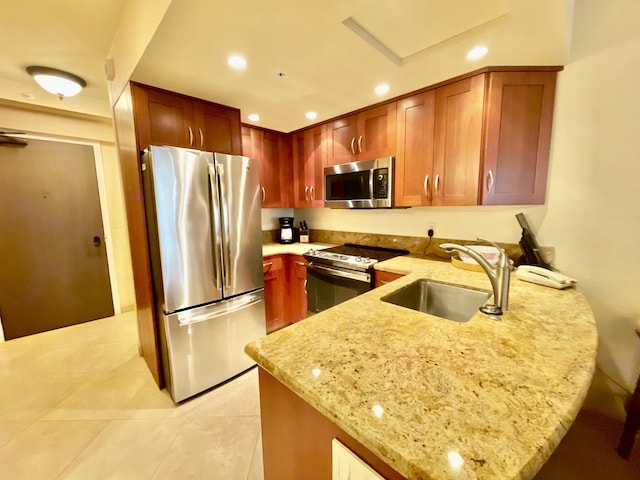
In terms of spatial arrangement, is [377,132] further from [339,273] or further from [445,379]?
[445,379]

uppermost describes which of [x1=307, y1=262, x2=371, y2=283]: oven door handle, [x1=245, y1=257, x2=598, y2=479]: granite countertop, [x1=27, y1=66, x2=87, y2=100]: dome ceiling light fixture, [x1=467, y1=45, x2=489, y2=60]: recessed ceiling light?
[x1=27, y1=66, x2=87, y2=100]: dome ceiling light fixture

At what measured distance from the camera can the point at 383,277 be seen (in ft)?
6.77

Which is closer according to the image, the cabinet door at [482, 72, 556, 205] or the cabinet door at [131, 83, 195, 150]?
the cabinet door at [482, 72, 556, 205]

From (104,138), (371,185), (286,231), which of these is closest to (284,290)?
(286,231)

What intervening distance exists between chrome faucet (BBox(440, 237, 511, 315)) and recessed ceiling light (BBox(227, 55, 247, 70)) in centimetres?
152

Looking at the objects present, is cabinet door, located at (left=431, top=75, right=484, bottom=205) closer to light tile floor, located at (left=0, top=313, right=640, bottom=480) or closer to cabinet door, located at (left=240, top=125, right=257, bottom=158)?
light tile floor, located at (left=0, top=313, right=640, bottom=480)

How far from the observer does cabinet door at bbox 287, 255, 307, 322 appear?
8.88 feet

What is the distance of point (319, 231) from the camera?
336 centimetres

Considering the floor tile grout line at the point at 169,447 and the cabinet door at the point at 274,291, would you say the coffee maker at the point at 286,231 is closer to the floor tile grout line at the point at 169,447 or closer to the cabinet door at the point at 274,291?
the cabinet door at the point at 274,291

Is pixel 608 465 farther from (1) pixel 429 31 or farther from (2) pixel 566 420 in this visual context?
(1) pixel 429 31

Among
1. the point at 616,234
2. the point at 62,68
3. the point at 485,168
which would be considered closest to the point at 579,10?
the point at 485,168

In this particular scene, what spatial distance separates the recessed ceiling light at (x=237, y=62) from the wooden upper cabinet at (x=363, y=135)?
3.91 ft

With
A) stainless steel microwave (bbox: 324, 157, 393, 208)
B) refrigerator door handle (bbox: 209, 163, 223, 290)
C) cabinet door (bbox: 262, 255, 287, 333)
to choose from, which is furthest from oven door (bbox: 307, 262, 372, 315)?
refrigerator door handle (bbox: 209, 163, 223, 290)

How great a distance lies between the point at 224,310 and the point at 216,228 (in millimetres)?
667
